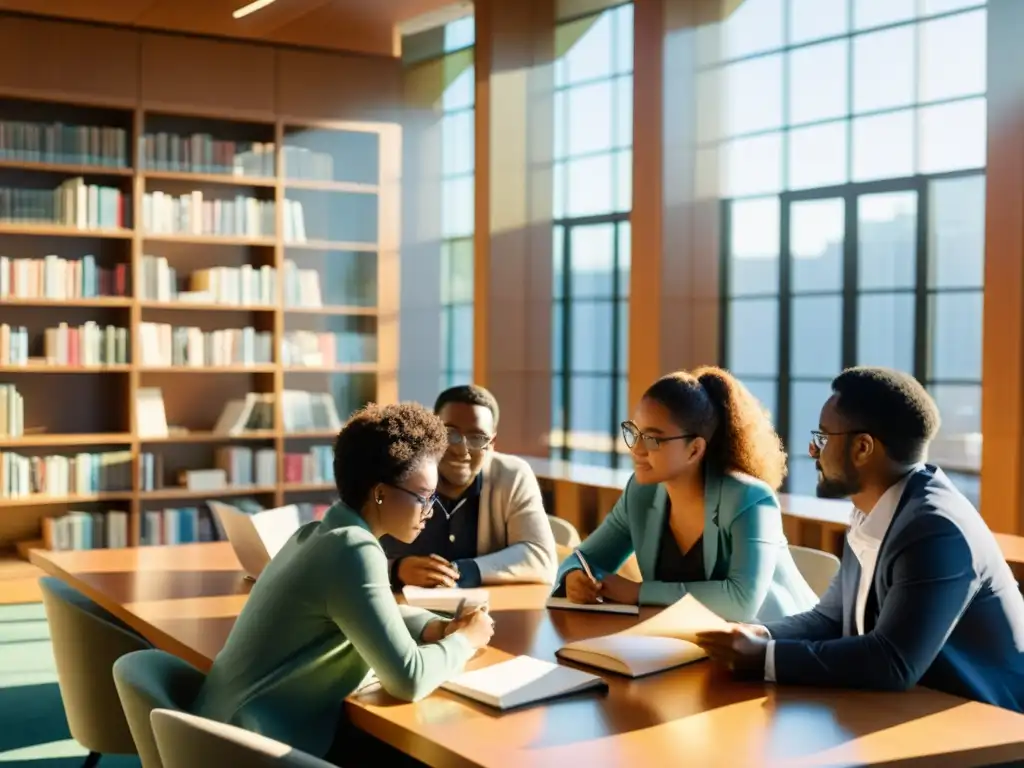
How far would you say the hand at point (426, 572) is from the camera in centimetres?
344

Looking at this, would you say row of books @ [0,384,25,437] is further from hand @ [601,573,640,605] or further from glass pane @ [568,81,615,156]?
hand @ [601,573,640,605]

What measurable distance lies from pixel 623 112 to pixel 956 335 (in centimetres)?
293

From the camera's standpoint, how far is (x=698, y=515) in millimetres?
3350

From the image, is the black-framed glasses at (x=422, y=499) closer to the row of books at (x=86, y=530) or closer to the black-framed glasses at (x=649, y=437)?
the black-framed glasses at (x=649, y=437)

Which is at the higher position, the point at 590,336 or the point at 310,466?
the point at 590,336

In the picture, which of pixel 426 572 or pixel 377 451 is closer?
pixel 377 451

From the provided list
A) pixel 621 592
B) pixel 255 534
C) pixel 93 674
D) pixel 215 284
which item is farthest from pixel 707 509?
pixel 215 284

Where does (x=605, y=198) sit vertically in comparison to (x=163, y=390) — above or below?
above

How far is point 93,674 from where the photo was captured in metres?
3.46

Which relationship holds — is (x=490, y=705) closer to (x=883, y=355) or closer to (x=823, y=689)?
(x=823, y=689)

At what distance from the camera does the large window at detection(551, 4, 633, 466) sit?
8664 millimetres

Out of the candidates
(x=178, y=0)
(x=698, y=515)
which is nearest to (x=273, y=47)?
(x=178, y=0)

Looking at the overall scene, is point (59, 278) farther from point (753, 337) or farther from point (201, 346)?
point (753, 337)

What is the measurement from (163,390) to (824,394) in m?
3.99
